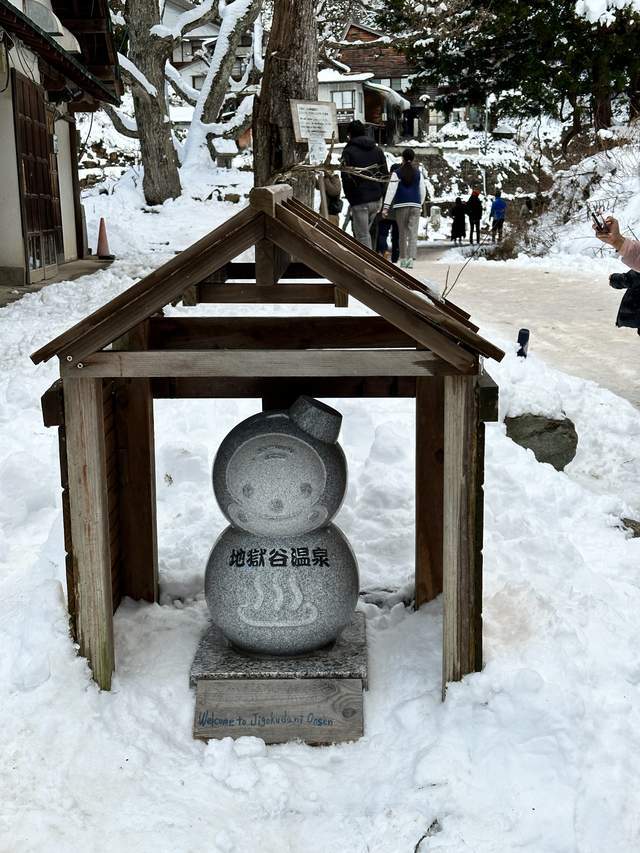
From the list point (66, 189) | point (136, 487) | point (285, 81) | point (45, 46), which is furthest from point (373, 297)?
point (66, 189)

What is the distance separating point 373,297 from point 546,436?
11.9 ft

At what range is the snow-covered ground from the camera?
283cm

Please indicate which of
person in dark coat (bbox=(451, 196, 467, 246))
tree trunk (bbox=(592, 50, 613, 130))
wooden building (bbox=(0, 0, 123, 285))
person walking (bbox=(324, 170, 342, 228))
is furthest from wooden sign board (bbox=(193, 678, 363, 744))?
person in dark coat (bbox=(451, 196, 467, 246))

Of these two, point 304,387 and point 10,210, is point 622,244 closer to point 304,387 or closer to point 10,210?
point 304,387

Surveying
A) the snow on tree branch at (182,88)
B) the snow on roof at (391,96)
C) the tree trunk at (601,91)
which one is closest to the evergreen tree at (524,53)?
the tree trunk at (601,91)

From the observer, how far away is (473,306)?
12.7 metres

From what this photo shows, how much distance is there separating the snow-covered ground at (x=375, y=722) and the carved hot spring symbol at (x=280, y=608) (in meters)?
0.38

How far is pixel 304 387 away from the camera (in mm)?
3893

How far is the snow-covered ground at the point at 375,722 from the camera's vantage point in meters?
2.83

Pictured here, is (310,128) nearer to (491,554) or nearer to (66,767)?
(491,554)

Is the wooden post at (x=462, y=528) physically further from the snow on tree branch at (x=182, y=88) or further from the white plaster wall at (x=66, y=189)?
the snow on tree branch at (x=182, y=88)

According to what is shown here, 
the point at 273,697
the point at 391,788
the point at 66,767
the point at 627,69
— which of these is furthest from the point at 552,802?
the point at 627,69

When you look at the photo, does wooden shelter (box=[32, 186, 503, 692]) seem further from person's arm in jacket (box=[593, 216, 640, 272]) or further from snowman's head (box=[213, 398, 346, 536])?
person's arm in jacket (box=[593, 216, 640, 272])

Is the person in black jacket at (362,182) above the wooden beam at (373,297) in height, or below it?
above
